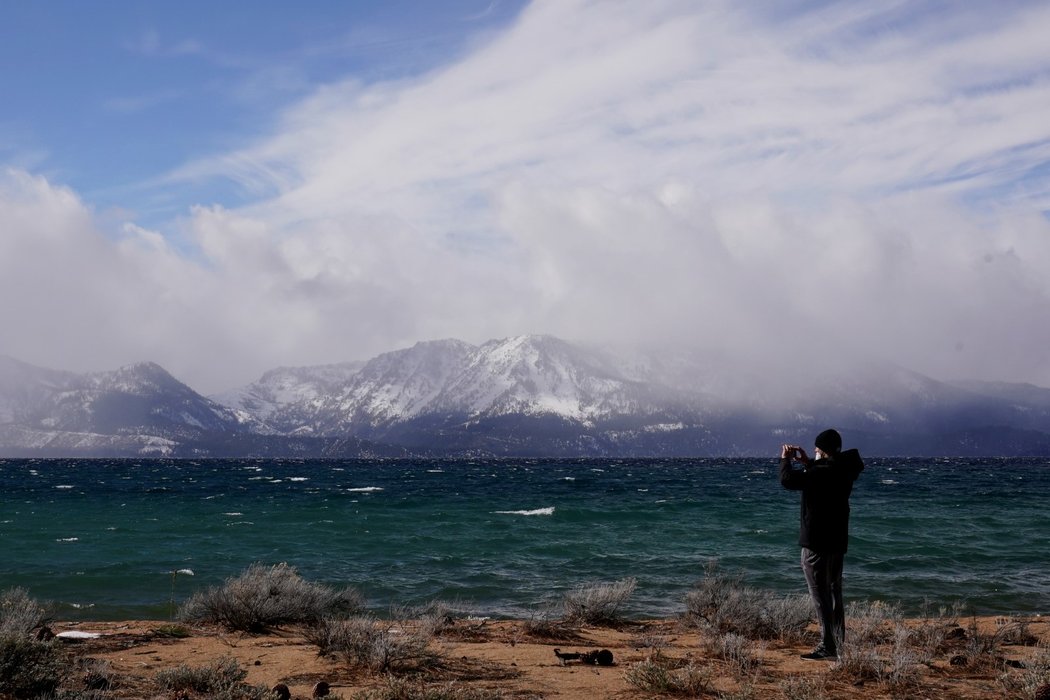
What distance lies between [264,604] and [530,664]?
14.6 feet

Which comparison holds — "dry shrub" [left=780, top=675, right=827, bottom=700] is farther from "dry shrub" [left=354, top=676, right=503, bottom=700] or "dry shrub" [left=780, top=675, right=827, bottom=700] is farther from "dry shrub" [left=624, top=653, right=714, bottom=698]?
"dry shrub" [left=354, top=676, right=503, bottom=700]

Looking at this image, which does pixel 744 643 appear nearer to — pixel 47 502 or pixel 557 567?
pixel 557 567

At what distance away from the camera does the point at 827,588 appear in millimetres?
8398

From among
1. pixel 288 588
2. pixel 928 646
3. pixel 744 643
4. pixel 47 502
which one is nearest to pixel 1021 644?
pixel 928 646

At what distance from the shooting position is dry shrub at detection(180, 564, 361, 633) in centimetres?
1133

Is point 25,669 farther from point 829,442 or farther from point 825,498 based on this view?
point 829,442

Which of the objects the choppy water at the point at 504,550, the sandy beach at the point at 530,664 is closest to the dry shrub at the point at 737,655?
the sandy beach at the point at 530,664

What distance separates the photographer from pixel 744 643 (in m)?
8.68

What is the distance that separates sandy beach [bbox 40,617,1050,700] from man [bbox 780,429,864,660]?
18.7 inches

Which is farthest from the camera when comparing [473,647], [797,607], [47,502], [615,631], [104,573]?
[47,502]

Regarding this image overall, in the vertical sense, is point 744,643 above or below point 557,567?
above

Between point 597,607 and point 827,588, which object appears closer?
point 827,588

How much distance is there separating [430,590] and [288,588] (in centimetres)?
488

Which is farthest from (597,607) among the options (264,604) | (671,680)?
(671,680)
